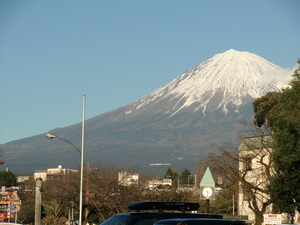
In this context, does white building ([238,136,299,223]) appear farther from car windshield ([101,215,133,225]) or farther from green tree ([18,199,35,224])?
green tree ([18,199,35,224])

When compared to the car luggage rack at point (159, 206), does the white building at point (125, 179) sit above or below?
above

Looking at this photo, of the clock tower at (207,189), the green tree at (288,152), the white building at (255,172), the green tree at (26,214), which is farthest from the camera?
the green tree at (26,214)

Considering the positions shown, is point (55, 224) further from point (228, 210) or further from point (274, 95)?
point (274, 95)

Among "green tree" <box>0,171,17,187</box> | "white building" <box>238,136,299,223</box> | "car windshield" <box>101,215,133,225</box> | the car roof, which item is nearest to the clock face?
"car windshield" <box>101,215,133,225</box>

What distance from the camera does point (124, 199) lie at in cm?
6206

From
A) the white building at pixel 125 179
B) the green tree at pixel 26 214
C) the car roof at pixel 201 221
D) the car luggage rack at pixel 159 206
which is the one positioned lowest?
the green tree at pixel 26 214

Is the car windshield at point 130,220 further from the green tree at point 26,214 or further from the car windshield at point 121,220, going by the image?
the green tree at point 26,214

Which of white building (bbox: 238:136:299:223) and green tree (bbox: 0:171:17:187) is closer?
white building (bbox: 238:136:299:223)

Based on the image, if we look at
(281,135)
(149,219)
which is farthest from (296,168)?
(149,219)

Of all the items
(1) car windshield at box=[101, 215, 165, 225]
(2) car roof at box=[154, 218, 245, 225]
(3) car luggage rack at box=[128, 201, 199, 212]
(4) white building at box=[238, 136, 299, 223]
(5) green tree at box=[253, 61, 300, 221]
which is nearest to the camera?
(2) car roof at box=[154, 218, 245, 225]

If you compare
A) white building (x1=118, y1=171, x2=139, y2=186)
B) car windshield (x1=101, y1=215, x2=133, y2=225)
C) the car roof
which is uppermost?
white building (x1=118, y1=171, x2=139, y2=186)

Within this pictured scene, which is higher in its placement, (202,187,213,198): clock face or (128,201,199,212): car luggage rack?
(202,187,213,198): clock face

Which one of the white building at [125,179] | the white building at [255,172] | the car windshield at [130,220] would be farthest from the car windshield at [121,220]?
the white building at [125,179]

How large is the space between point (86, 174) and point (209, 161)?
2204 cm
